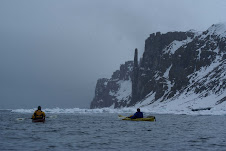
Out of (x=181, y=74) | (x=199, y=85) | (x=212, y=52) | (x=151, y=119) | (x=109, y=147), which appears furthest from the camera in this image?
(x=181, y=74)

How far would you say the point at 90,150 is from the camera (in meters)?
16.3

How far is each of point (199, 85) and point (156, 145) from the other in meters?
148

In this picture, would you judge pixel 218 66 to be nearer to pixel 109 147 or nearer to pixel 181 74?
pixel 181 74

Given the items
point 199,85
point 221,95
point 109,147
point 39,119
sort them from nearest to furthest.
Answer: point 109,147 < point 39,119 < point 221,95 < point 199,85

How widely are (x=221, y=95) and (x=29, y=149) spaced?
126 meters

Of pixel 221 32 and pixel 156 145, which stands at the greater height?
Result: pixel 221 32

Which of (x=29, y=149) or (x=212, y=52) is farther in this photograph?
(x=212, y=52)

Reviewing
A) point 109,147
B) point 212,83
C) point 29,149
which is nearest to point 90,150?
point 109,147

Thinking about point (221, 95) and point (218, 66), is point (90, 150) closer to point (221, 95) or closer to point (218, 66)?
point (221, 95)

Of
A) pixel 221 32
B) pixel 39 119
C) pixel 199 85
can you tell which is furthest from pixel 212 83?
pixel 39 119

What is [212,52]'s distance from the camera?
180875 mm

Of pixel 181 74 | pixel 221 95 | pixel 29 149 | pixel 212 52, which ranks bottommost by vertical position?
pixel 29 149

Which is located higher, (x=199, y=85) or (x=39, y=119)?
(x=199, y=85)

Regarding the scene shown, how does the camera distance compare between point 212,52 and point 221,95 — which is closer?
point 221,95
